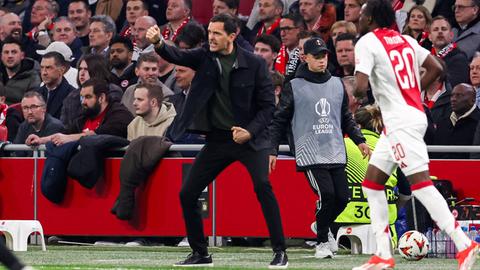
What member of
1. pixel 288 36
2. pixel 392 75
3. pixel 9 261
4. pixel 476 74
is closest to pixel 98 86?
pixel 288 36

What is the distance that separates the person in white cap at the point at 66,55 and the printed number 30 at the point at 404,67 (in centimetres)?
959

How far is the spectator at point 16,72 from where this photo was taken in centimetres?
2120

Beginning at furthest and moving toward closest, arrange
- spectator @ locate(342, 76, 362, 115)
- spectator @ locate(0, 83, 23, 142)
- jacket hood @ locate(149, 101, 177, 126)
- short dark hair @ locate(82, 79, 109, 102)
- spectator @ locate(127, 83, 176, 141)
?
spectator @ locate(0, 83, 23, 142) < short dark hair @ locate(82, 79, 109, 102) < jacket hood @ locate(149, 101, 177, 126) < spectator @ locate(127, 83, 176, 141) < spectator @ locate(342, 76, 362, 115)

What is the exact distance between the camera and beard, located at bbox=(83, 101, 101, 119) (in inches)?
707

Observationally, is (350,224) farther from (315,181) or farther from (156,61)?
(156,61)

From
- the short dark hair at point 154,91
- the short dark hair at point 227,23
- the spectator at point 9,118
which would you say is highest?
the short dark hair at point 227,23

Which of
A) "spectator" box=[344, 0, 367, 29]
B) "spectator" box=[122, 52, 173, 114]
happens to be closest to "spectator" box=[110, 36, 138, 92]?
"spectator" box=[122, 52, 173, 114]

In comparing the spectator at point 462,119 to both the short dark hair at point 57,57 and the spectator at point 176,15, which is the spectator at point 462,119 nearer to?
the spectator at point 176,15

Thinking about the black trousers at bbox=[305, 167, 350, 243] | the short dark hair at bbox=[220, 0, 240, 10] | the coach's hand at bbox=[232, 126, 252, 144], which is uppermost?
the short dark hair at bbox=[220, 0, 240, 10]

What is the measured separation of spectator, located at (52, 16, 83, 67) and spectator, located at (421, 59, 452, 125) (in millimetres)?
6569

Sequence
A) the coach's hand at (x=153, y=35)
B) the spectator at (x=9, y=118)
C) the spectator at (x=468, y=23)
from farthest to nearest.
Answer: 1. the spectator at (x=9, y=118)
2. the spectator at (x=468, y=23)
3. the coach's hand at (x=153, y=35)

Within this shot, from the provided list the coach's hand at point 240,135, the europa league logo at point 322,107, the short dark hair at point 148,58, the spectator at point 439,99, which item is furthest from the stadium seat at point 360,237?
the short dark hair at point 148,58

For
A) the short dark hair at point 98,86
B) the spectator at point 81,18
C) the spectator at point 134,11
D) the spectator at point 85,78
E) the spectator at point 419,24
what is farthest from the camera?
the spectator at point 81,18

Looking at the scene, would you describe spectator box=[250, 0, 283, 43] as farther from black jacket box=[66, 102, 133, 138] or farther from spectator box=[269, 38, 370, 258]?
spectator box=[269, 38, 370, 258]
